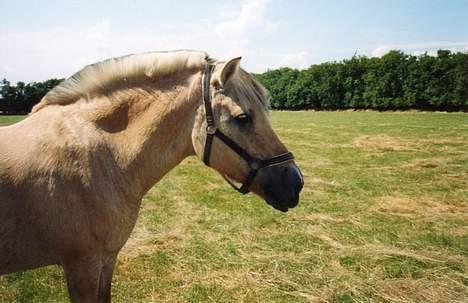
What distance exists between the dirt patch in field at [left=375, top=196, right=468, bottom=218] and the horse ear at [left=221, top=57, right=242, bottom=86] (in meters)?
5.88

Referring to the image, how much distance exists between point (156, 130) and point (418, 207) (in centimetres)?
672

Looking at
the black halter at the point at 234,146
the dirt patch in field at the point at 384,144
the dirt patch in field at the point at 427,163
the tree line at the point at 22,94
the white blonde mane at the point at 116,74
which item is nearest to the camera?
the black halter at the point at 234,146

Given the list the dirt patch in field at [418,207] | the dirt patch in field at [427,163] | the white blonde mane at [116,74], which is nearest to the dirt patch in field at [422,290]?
the dirt patch in field at [418,207]

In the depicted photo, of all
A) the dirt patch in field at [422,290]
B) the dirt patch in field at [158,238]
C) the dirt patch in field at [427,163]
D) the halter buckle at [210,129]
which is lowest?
the dirt patch in field at [427,163]

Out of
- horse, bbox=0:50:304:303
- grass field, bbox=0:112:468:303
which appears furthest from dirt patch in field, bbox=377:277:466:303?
horse, bbox=0:50:304:303

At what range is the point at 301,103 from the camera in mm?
68438

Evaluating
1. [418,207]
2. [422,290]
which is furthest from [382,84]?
[422,290]

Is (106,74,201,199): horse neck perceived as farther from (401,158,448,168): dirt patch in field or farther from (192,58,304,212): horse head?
(401,158,448,168): dirt patch in field

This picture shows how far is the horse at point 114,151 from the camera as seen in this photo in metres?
2.15

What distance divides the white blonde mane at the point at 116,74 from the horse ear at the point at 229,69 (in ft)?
1.10

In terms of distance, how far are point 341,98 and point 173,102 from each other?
204 feet

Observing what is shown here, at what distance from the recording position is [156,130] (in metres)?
2.34

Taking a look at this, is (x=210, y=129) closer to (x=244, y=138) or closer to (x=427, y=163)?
(x=244, y=138)

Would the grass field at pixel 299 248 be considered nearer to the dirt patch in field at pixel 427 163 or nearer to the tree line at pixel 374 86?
the dirt patch in field at pixel 427 163
